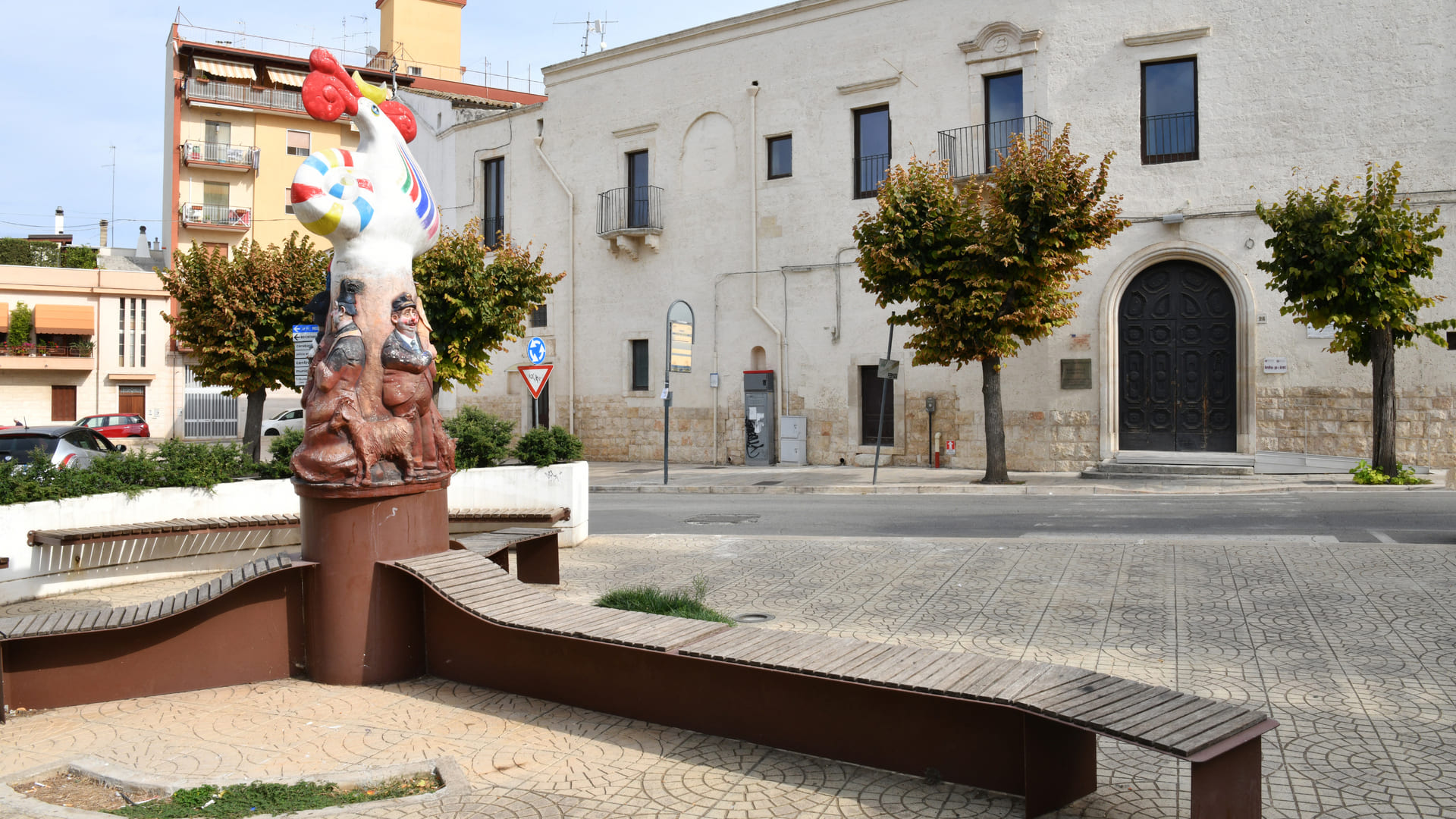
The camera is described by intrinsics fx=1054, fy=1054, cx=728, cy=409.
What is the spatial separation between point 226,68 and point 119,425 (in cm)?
2251

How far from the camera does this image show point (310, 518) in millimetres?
6289

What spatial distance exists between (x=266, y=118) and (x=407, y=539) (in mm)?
52417

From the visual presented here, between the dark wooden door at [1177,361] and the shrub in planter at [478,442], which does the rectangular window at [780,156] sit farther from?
the shrub in planter at [478,442]

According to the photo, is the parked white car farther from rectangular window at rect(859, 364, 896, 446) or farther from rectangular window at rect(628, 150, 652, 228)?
rectangular window at rect(859, 364, 896, 446)

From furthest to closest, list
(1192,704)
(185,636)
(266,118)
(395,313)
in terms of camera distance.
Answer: (266,118)
(395,313)
(185,636)
(1192,704)

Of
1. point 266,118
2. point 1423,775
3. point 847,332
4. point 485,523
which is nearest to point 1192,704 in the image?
point 1423,775

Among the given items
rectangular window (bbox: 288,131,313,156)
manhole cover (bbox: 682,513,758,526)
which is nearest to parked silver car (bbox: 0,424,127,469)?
manhole cover (bbox: 682,513,758,526)

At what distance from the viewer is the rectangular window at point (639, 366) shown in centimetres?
2830

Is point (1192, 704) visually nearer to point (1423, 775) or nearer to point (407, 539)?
point (1423, 775)

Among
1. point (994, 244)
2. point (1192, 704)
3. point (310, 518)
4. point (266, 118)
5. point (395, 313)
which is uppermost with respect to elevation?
point (266, 118)

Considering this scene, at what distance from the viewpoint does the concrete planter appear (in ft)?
29.6

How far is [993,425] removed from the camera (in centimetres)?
1989

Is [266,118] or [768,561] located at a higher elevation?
[266,118]


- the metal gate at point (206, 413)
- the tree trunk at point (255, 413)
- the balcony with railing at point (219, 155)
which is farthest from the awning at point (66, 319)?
the tree trunk at point (255, 413)
